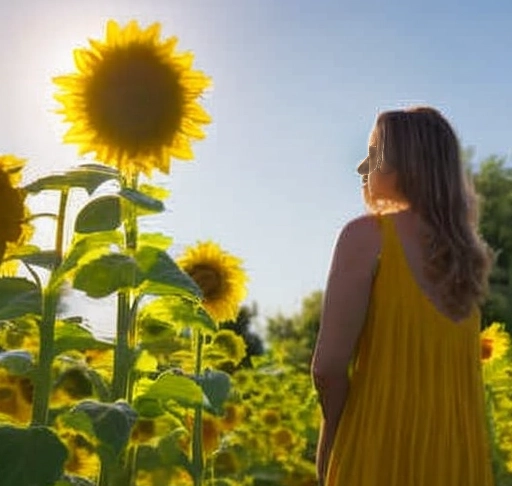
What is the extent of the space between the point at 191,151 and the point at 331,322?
1.85ft

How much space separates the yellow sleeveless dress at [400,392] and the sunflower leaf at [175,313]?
1.42ft

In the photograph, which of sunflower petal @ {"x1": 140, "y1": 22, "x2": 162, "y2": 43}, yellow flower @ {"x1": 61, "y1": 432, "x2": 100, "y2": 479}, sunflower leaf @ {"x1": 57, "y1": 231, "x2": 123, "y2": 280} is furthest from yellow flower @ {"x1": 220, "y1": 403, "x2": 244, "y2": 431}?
sunflower leaf @ {"x1": 57, "y1": 231, "x2": 123, "y2": 280}

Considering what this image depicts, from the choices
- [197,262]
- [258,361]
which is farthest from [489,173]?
[197,262]

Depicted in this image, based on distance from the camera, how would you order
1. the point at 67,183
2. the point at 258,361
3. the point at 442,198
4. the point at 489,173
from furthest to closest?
1. the point at 489,173
2. the point at 258,361
3. the point at 442,198
4. the point at 67,183

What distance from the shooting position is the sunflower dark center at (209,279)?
449cm

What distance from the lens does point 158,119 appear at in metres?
3.20

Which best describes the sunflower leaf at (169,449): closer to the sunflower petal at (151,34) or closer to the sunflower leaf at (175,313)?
the sunflower leaf at (175,313)

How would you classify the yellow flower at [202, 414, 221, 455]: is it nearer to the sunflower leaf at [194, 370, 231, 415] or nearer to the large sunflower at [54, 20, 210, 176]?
the sunflower leaf at [194, 370, 231, 415]

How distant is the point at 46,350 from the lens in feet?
9.48

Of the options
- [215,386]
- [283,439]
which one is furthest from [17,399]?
[283,439]

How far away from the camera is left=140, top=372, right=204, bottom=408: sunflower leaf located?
10.1ft

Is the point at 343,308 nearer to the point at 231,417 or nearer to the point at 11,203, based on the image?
the point at 11,203

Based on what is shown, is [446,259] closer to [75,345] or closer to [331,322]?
[331,322]

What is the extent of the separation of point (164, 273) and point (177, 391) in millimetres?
324
